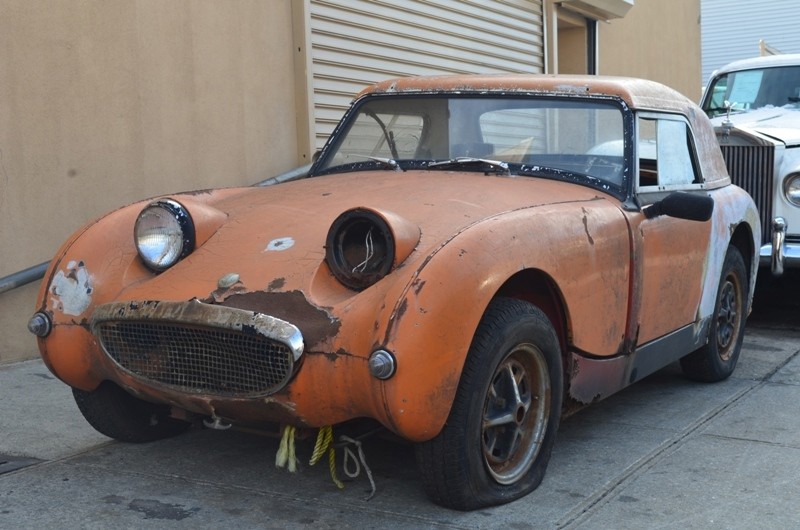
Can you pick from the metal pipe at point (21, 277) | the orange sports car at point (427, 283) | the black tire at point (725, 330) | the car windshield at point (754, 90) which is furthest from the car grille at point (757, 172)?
the metal pipe at point (21, 277)

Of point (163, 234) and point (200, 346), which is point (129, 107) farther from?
point (200, 346)

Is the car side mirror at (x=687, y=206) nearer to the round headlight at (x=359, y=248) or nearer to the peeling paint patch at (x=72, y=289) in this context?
the round headlight at (x=359, y=248)

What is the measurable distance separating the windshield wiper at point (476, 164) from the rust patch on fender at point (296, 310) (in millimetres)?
1445

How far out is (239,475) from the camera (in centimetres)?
407

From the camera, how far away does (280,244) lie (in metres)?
3.84

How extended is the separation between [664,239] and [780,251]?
2.85 m

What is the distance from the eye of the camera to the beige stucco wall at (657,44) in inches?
606

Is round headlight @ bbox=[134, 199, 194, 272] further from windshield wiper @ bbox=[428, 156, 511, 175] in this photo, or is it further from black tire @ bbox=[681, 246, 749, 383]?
black tire @ bbox=[681, 246, 749, 383]

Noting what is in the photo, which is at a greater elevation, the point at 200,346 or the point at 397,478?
the point at 200,346

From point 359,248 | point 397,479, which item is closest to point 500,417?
point 397,479

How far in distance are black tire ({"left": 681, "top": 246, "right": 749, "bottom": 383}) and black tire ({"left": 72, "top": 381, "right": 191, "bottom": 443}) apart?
2862 mm

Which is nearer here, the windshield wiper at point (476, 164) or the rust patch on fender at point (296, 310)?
the rust patch on fender at point (296, 310)

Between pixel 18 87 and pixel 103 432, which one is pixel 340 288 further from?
pixel 18 87

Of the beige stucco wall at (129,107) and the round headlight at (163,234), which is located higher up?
the beige stucco wall at (129,107)
